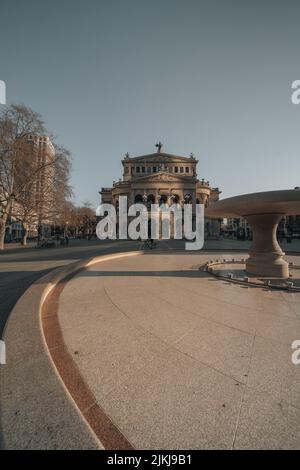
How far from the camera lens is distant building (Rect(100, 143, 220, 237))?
56.3 m

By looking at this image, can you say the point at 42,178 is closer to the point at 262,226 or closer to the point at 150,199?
the point at 262,226

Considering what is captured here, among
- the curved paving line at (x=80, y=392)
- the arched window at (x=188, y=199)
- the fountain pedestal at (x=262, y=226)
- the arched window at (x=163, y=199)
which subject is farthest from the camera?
the arched window at (x=163, y=199)

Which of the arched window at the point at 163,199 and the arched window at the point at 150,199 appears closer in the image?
the arched window at the point at 150,199

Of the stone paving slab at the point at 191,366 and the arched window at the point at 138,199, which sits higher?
the arched window at the point at 138,199

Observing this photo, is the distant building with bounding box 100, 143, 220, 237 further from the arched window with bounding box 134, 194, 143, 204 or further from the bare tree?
the bare tree

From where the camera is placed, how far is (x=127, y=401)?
215 cm

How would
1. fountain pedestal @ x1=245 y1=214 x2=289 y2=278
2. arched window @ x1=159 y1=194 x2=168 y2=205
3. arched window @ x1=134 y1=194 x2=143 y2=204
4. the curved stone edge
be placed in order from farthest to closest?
arched window @ x1=159 y1=194 x2=168 y2=205 < arched window @ x1=134 y1=194 x2=143 y2=204 < fountain pedestal @ x1=245 y1=214 x2=289 y2=278 < the curved stone edge

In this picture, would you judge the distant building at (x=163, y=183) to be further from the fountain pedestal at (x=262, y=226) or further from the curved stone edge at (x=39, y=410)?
the curved stone edge at (x=39, y=410)

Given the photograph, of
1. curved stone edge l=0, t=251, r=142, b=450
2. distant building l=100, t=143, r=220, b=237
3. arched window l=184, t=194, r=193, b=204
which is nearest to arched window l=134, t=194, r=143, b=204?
distant building l=100, t=143, r=220, b=237

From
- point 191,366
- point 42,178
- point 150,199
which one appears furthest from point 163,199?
point 191,366

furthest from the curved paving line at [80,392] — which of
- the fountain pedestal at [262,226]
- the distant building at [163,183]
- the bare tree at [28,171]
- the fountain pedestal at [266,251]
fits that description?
the distant building at [163,183]

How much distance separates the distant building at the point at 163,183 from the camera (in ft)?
185

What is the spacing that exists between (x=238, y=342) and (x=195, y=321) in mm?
940

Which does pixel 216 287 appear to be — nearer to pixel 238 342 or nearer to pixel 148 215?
pixel 238 342
